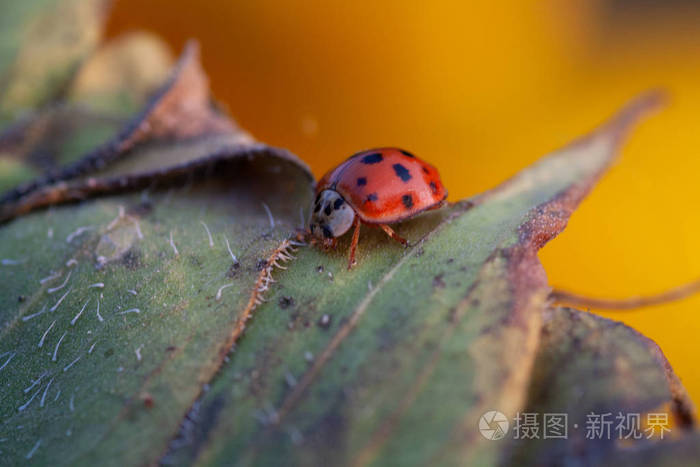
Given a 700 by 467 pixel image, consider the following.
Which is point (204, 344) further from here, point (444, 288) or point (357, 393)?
point (444, 288)

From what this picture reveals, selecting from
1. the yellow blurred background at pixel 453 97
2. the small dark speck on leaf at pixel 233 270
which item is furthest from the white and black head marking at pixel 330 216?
the yellow blurred background at pixel 453 97

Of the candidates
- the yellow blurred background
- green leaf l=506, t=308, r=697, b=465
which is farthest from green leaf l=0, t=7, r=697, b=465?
the yellow blurred background

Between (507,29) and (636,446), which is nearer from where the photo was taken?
Result: (636,446)

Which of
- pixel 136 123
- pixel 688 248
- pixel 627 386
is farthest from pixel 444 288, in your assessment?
pixel 688 248

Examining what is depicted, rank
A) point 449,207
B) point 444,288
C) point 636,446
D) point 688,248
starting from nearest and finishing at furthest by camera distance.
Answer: point 636,446, point 444,288, point 449,207, point 688,248

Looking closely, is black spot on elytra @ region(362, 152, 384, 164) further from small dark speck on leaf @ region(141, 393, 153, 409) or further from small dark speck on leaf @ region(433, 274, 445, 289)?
small dark speck on leaf @ region(141, 393, 153, 409)

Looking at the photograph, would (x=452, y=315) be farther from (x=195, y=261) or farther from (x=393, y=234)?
(x=195, y=261)
